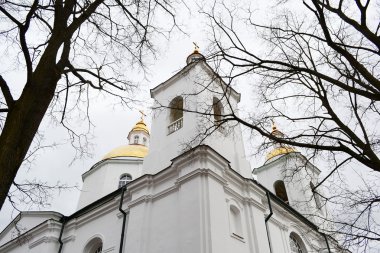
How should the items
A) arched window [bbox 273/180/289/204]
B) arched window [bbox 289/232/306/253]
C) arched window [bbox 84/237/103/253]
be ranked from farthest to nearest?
arched window [bbox 273/180/289/204], arched window [bbox 289/232/306/253], arched window [bbox 84/237/103/253]

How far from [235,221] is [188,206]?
84.5 inches

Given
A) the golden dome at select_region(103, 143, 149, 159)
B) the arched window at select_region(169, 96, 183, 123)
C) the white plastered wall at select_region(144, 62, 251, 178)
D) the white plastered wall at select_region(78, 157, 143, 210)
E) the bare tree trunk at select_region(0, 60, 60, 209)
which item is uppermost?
the golden dome at select_region(103, 143, 149, 159)

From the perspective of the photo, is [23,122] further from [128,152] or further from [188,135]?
[128,152]

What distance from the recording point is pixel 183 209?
11094 millimetres

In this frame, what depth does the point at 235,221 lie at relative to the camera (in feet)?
40.1

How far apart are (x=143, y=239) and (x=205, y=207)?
8.22ft

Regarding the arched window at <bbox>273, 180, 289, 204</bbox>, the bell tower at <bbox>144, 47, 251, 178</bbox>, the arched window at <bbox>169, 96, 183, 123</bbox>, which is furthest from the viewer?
the arched window at <bbox>273, 180, 289, 204</bbox>

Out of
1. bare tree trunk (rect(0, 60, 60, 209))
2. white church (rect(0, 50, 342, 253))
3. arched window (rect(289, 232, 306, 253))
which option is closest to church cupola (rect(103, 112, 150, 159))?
white church (rect(0, 50, 342, 253))

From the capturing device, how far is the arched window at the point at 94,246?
565 inches

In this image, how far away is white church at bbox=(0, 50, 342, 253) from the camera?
10.6m

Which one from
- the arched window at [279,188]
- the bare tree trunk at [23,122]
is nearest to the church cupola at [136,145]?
the arched window at [279,188]

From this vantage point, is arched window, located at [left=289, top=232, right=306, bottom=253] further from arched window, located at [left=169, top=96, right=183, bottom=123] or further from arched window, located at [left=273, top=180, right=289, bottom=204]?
arched window, located at [left=169, top=96, right=183, bottom=123]

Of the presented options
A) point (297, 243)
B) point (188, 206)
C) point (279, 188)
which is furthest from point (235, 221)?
point (279, 188)

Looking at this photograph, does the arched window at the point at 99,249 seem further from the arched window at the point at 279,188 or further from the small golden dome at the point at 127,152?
the arched window at the point at 279,188
